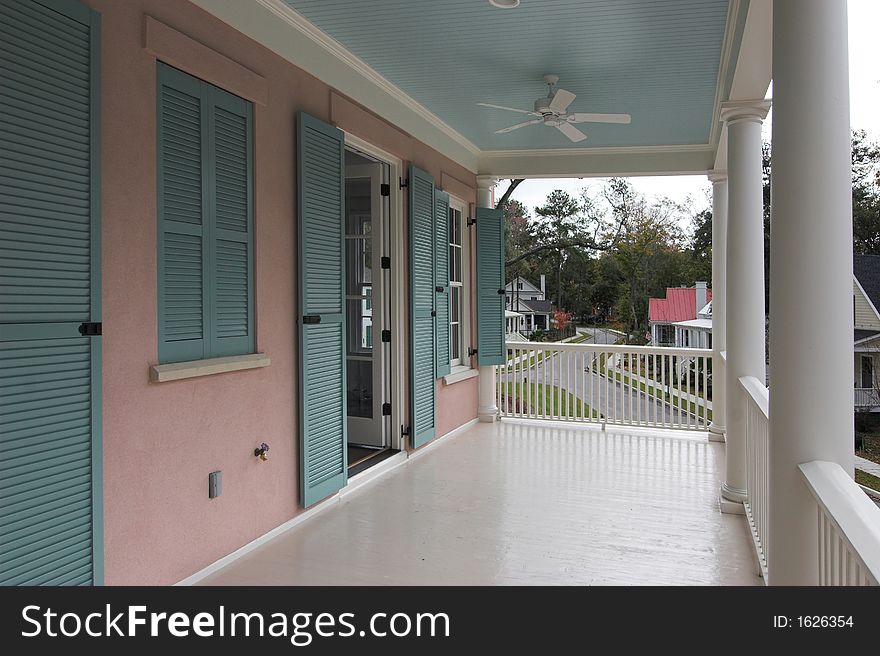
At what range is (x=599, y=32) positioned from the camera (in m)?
3.62

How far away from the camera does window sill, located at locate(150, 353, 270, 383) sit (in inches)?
105

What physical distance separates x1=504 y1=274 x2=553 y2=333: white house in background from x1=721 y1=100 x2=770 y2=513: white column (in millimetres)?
6291

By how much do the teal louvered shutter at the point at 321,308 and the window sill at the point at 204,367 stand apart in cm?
44

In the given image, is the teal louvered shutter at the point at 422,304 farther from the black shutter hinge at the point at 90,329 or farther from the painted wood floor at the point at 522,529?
the black shutter hinge at the point at 90,329

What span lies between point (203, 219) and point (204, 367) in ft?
2.16

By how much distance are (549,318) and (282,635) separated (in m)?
8.64

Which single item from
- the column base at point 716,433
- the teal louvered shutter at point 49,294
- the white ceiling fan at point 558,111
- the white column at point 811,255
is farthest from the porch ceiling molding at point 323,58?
the column base at point 716,433

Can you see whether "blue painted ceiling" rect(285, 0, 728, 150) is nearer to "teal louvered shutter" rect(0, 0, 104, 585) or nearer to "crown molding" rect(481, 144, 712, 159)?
"crown molding" rect(481, 144, 712, 159)

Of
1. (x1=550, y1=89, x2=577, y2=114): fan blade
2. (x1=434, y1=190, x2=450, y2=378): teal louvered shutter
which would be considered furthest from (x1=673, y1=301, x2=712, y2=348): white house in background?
(x1=550, y1=89, x2=577, y2=114): fan blade

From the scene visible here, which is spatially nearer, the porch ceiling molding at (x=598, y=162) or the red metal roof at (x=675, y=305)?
the porch ceiling molding at (x=598, y=162)

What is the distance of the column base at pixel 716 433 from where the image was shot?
6141 millimetres

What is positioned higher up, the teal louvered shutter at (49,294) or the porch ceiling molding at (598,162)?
the porch ceiling molding at (598,162)

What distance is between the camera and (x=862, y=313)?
181cm

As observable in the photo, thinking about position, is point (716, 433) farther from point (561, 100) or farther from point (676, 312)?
point (561, 100)
